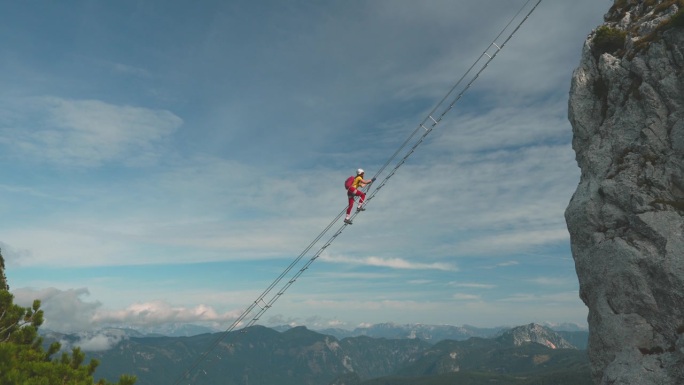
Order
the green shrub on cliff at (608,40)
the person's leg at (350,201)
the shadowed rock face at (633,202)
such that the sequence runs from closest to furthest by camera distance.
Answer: the shadowed rock face at (633,202) → the person's leg at (350,201) → the green shrub on cliff at (608,40)

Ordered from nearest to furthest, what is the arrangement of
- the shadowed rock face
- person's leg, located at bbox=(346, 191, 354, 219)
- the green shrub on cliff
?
the shadowed rock face
person's leg, located at bbox=(346, 191, 354, 219)
the green shrub on cliff

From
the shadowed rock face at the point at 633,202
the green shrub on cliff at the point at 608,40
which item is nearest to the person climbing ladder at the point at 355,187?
the shadowed rock face at the point at 633,202

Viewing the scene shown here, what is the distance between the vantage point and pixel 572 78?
1516 inches

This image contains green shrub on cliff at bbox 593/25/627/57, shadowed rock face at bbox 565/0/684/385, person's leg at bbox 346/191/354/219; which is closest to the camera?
shadowed rock face at bbox 565/0/684/385

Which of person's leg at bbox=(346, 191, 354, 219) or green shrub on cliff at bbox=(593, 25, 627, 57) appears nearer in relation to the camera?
person's leg at bbox=(346, 191, 354, 219)

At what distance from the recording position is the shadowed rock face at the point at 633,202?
1064 inches

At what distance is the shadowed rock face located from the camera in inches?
1064

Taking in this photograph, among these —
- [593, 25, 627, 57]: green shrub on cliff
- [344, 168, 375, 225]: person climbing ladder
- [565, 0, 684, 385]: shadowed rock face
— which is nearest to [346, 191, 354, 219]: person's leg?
[344, 168, 375, 225]: person climbing ladder

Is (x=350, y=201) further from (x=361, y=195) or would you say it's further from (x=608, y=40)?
(x=608, y=40)

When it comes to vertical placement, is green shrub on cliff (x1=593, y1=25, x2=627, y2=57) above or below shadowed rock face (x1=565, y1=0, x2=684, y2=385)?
above

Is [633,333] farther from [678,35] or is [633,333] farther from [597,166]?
[678,35]

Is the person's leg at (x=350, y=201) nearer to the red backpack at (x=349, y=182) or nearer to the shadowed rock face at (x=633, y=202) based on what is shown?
the red backpack at (x=349, y=182)

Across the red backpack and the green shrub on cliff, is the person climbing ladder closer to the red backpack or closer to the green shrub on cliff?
the red backpack

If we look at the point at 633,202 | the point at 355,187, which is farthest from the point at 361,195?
the point at 633,202
